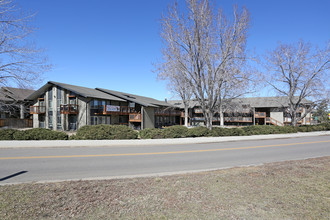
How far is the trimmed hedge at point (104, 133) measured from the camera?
16.6 meters

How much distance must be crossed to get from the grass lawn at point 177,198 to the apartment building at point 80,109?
2451 cm

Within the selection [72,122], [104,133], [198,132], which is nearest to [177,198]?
[104,133]

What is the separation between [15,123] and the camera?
33781mm

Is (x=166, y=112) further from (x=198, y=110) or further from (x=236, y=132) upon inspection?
(x=236, y=132)

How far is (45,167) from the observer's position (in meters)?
7.54

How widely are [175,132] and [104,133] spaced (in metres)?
6.36

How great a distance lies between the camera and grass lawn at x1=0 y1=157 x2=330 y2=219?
11.7 ft

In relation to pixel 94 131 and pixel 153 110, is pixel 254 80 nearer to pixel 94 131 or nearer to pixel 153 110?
pixel 94 131

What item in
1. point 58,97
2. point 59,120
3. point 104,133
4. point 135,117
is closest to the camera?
point 104,133

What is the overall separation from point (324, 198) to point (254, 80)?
51.3ft

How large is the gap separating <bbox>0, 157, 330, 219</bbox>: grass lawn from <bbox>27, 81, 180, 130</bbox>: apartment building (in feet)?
80.4

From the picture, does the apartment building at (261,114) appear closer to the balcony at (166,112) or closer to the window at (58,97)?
the balcony at (166,112)

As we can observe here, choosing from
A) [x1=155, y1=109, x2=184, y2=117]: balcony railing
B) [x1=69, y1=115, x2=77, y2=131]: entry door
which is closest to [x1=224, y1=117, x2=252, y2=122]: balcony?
[x1=155, y1=109, x2=184, y2=117]: balcony railing

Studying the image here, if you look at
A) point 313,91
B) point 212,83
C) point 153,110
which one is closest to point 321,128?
point 313,91
